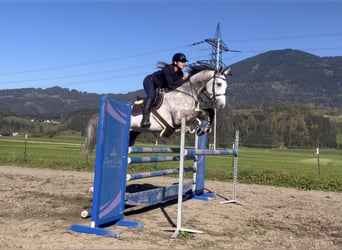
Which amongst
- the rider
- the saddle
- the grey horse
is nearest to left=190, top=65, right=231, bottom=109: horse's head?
the grey horse

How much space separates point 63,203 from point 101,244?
9.62 ft

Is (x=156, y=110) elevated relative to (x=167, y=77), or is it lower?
lower

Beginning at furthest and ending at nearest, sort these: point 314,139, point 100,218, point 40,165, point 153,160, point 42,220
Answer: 1. point 314,139
2. point 40,165
3. point 153,160
4. point 42,220
5. point 100,218

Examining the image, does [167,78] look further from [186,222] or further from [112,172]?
[186,222]

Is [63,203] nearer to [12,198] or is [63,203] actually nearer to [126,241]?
[12,198]

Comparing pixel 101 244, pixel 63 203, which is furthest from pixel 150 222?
pixel 63 203

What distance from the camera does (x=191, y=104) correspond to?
21.8 ft

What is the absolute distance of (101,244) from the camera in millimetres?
4578

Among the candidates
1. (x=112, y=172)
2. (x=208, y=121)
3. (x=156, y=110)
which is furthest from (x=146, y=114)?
(x=112, y=172)

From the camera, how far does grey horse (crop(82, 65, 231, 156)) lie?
6.52 metres

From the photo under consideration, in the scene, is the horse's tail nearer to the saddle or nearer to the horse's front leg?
the saddle

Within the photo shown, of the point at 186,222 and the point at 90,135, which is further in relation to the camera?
the point at 90,135

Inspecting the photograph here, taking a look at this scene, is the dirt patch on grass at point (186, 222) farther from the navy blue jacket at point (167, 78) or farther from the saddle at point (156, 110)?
the navy blue jacket at point (167, 78)

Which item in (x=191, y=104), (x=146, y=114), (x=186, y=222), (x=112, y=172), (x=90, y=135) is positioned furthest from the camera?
(x=90, y=135)
